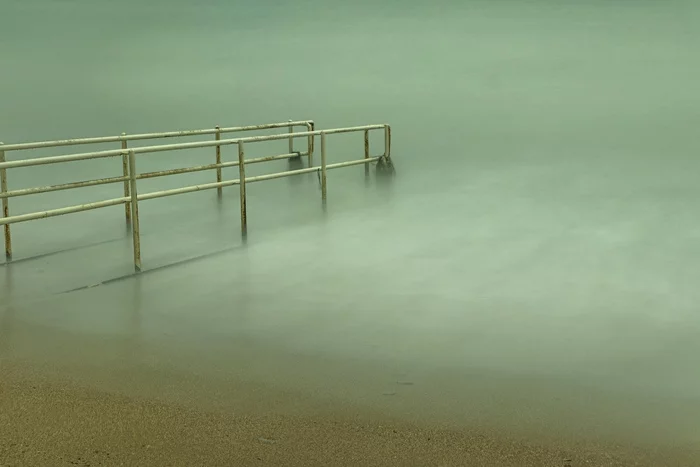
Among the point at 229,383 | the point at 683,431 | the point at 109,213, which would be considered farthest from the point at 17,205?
the point at 683,431

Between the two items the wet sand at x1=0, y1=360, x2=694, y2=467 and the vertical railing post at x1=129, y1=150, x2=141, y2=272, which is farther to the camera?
the vertical railing post at x1=129, y1=150, x2=141, y2=272

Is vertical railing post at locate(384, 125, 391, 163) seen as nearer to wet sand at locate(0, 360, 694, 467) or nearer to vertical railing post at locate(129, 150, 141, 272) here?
vertical railing post at locate(129, 150, 141, 272)

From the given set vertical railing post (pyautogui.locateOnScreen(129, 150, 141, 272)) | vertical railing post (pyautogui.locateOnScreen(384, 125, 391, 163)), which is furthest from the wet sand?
vertical railing post (pyautogui.locateOnScreen(384, 125, 391, 163))

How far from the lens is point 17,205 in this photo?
10.2 meters

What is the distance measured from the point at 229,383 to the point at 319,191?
28.1ft

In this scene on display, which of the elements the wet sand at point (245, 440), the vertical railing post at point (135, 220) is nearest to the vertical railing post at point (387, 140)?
the vertical railing post at point (135, 220)

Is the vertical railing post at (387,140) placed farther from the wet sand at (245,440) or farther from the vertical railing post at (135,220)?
the wet sand at (245,440)

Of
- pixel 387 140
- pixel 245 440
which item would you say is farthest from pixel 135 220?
pixel 387 140

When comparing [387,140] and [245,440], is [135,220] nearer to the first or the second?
[245,440]

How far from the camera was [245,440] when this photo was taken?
11.6 feet

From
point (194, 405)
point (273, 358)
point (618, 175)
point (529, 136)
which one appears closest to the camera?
point (194, 405)

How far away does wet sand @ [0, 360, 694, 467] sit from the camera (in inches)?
132

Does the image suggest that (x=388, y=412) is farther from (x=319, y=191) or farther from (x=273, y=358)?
(x=319, y=191)

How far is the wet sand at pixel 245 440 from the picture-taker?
3.35 m
